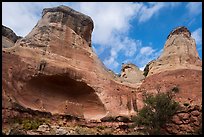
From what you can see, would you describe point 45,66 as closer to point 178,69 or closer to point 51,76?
point 51,76

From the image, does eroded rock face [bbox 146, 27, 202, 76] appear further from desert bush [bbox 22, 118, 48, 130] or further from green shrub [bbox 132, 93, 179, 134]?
desert bush [bbox 22, 118, 48, 130]

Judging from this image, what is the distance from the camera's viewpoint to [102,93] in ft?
91.5

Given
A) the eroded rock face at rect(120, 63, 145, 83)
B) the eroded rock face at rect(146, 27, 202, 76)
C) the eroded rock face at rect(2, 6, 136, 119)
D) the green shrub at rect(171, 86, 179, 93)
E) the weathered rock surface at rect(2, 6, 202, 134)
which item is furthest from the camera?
the eroded rock face at rect(120, 63, 145, 83)

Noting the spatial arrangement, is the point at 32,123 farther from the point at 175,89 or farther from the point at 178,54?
the point at 178,54

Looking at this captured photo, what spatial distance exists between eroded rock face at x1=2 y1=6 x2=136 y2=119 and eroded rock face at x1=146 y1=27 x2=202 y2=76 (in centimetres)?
370

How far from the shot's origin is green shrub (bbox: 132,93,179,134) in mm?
22672

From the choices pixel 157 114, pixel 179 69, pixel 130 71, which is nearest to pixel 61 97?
pixel 157 114

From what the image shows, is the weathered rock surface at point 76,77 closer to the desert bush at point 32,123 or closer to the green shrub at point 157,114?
the desert bush at point 32,123

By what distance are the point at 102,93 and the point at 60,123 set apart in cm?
550

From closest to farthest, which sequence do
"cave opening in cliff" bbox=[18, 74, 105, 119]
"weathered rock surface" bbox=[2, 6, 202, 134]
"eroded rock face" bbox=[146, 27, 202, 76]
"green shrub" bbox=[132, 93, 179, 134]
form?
"green shrub" bbox=[132, 93, 179, 134]
"weathered rock surface" bbox=[2, 6, 202, 134]
"cave opening in cliff" bbox=[18, 74, 105, 119]
"eroded rock face" bbox=[146, 27, 202, 76]

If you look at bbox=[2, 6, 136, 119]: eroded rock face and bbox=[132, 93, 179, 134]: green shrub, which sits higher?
bbox=[2, 6, 136, 119]: eroded rock face

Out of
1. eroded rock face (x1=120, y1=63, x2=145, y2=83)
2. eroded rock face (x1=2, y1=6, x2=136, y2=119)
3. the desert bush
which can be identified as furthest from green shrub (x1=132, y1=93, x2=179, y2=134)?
eroded rock face (x1=120, y1=63, x2=145, y2=83)

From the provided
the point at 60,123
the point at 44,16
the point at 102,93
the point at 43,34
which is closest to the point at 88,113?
the point at 102,93

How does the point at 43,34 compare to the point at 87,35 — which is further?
the point at 87,35
